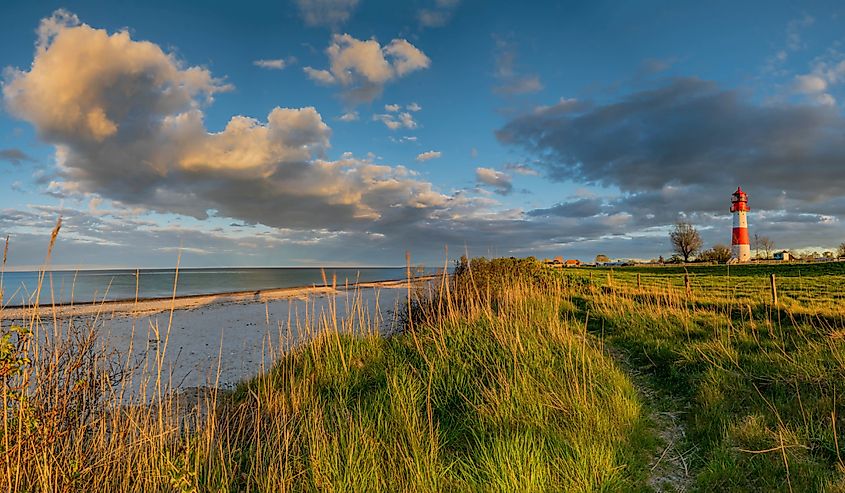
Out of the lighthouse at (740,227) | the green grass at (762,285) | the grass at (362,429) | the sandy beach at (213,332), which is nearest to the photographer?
the grass at (362,429)

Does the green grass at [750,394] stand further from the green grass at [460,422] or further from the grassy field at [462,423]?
the green grass at [460,422]

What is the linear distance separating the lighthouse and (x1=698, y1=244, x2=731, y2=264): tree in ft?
17.7

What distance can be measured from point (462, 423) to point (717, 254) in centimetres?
8052

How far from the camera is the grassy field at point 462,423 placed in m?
3.80

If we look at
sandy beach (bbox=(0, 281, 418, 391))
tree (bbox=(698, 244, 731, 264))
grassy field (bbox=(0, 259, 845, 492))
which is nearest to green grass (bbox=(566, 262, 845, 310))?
grassy field (bbox=(0, 259, 845, 492))

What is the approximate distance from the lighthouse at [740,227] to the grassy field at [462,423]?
6346cm

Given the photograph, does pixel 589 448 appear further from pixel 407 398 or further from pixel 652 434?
pixel 407 398

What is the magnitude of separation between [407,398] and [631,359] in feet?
18.5

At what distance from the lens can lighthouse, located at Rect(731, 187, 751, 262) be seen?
5981 centimetres

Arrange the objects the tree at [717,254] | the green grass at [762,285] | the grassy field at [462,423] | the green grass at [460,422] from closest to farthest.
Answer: the grassy field at [462,423] → the green grass at [460,422] → the green grass at [762,285] → the tree at [717,254]

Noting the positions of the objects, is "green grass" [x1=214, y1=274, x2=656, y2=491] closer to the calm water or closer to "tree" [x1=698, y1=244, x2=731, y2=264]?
the calm water

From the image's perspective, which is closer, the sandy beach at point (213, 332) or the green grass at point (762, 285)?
the sandy beach at point (213, 332)

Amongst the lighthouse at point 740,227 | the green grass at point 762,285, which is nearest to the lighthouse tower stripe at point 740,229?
the lighthouse at point 740,227

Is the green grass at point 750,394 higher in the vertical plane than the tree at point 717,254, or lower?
lower
